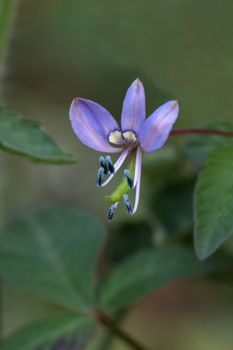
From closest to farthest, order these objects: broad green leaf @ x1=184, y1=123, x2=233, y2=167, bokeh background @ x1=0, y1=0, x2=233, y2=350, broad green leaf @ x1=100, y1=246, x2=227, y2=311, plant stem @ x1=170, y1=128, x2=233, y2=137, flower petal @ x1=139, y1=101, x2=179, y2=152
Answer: flower petal @ x1=139, y1=101, x2=179, y2=152, plant stem @ x1=170, y1=128, x2=233, y2=137, broad green leaf @ x1=184, y1=123, x2=233, y2=167, broad green leaf @ x1=100, y1=246, x2=227, y2=311, bokeh background @ x1=0, y1=0, x2=233, y2=350

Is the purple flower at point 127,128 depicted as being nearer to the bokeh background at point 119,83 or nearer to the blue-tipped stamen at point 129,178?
the blue-tipped stamen at point 129,178

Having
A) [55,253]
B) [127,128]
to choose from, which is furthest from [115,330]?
[127,128]

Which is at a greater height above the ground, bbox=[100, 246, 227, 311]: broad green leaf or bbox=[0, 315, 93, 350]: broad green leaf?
bbox=[100, 246, 227, 311]: broad green leaf

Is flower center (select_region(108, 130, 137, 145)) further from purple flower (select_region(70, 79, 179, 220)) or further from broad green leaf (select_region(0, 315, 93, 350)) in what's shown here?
broad green leaf (select_region(0, 315, 93, 350))

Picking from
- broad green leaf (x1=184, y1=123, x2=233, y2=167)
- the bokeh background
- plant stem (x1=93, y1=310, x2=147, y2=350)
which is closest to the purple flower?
broad green leaf (x1=184, y1=123, x2=233, y2=167)

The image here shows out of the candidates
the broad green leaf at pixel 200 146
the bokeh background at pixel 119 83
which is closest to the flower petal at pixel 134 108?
the broad green leaf at pixel 200 146

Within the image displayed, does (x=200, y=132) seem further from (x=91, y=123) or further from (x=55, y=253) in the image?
(x=55, y=253)
